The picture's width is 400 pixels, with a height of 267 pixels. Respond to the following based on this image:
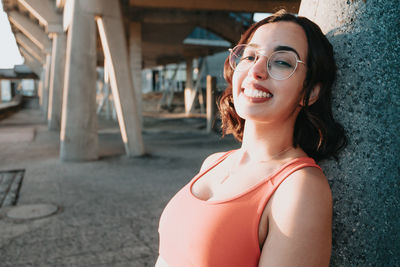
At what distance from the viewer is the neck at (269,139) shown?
1592mm

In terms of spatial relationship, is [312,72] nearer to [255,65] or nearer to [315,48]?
[315,48]

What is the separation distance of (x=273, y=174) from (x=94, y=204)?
16.9 feet

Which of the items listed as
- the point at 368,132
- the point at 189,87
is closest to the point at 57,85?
the point at 368,132

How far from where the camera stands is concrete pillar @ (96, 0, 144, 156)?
9.92 m

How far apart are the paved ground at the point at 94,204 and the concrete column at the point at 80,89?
609 mm

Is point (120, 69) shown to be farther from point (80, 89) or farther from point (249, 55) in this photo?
point (249, 55)

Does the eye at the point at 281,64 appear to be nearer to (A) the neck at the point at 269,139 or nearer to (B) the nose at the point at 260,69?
(B) the nose at the point at 260,69

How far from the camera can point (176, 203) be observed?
1.73 m

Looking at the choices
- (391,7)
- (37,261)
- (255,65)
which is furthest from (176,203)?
(37,261)

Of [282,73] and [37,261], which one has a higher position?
[282,73]

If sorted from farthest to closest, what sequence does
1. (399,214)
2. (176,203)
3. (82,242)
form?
(82,242) → (176,203) → (399,214)

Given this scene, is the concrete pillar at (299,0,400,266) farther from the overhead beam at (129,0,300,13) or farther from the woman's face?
the overhead beam at (129,0,300,13)

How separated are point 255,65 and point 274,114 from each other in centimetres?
22

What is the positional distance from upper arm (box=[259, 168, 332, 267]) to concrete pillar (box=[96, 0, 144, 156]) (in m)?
9.50
